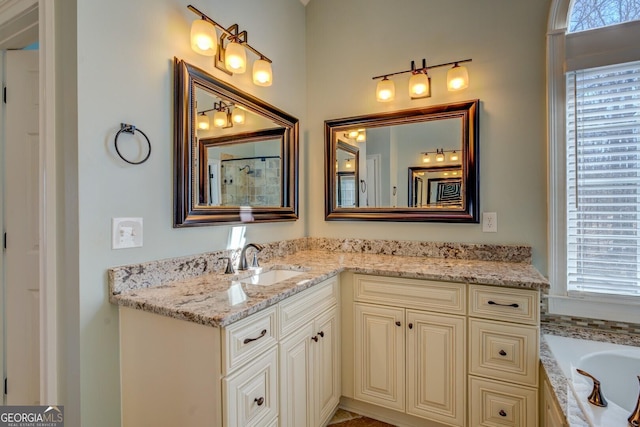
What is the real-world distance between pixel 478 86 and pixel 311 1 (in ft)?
5.04

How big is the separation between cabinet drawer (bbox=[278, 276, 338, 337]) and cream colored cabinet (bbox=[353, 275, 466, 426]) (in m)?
0.18

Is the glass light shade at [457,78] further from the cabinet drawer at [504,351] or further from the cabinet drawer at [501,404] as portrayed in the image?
the cabinet drawer at [501,404]

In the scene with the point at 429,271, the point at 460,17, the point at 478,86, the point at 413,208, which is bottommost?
the point at 429,271

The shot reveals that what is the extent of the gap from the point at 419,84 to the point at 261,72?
1024mm

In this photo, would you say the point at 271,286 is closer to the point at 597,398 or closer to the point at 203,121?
the point at 203,121

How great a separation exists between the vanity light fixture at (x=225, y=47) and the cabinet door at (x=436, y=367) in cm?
163

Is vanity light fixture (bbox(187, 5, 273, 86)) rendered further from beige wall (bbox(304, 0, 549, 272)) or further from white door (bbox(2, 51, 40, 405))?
white door (bbox(2, 51, 40, 405))

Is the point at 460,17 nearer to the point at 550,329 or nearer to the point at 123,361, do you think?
the point at 550,329

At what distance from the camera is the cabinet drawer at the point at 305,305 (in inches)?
52.5

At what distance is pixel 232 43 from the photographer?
1629 mm

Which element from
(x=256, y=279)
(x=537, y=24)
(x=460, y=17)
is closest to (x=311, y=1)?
(x=460, y=17)

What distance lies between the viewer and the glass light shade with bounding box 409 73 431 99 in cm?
203

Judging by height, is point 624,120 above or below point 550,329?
above

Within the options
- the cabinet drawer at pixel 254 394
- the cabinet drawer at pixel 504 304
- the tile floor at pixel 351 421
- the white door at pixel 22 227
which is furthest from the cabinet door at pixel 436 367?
the white door at pixel 22 227
